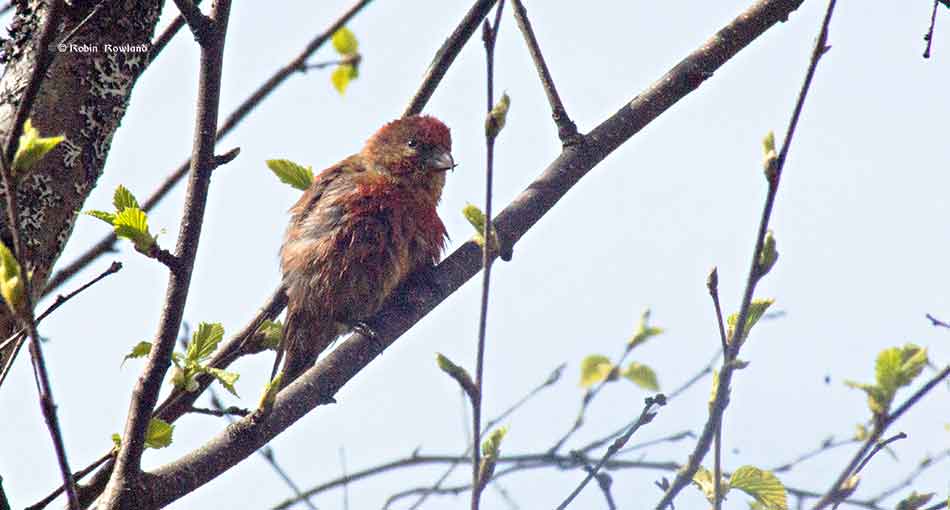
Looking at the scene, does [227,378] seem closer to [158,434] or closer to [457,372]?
[158,434]

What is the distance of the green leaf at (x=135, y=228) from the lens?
117 inches

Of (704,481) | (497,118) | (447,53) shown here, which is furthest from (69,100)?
(704,481)

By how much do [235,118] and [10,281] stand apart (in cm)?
226

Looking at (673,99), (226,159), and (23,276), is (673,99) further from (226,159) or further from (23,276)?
(23,276)

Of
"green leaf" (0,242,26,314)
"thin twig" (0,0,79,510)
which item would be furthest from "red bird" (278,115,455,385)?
"green leaf" (0,242,26,314)

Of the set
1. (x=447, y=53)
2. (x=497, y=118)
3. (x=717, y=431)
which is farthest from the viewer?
(x=447, y=53)

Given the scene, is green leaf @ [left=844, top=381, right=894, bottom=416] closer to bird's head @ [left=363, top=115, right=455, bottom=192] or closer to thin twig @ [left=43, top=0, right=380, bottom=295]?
thin twig @ [left=43, top=0, right=380, bottom=295]

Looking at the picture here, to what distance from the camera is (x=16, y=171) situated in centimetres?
259

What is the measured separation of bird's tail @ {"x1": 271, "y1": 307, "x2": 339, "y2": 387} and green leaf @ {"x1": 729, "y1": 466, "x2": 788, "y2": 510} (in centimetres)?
292

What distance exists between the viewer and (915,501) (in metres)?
2.44

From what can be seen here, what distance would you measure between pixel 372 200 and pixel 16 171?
302cm

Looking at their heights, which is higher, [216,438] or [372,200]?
[372,200]

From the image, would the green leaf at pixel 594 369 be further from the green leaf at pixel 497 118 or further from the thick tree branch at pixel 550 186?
the green leaf at pixel 497 118

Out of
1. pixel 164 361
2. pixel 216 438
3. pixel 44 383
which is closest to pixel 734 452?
pixel 216 438
